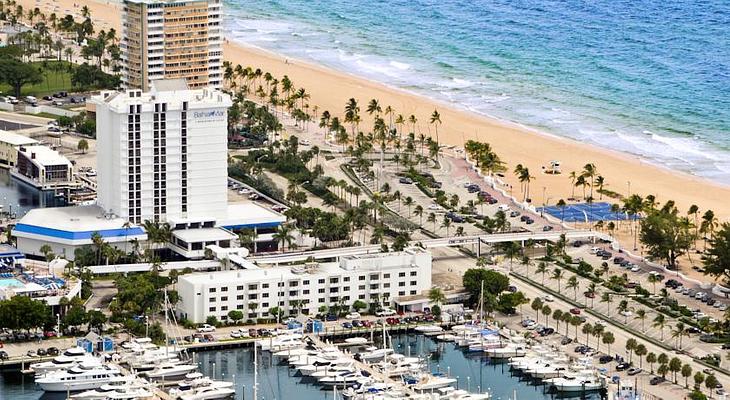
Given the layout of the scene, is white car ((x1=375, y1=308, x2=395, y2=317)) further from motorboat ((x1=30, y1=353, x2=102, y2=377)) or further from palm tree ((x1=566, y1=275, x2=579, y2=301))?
motorboat ((x1=30, y1=353, x2=102, y2=377))

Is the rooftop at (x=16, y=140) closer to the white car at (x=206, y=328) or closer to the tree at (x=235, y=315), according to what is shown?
the tree at (x=235, y=315)

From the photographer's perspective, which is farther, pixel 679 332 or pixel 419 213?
pixel 419 213

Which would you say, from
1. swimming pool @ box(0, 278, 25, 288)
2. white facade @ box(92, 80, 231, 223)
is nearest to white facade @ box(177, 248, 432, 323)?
swimming pool @ box(0, 278, 25, 288)

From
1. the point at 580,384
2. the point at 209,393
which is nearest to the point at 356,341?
the point at 209,393

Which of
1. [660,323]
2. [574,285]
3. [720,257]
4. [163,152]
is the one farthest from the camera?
[163,152]

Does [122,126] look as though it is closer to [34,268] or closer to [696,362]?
[34,268]

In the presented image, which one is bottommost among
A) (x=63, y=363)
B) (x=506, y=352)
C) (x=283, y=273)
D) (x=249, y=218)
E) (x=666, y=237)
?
(x=63, y=363)

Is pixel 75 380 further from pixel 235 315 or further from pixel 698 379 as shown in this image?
pixel 698 379

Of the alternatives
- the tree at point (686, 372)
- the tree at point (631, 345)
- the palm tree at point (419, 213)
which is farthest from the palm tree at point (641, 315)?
the palm tree at point (419, 213)
